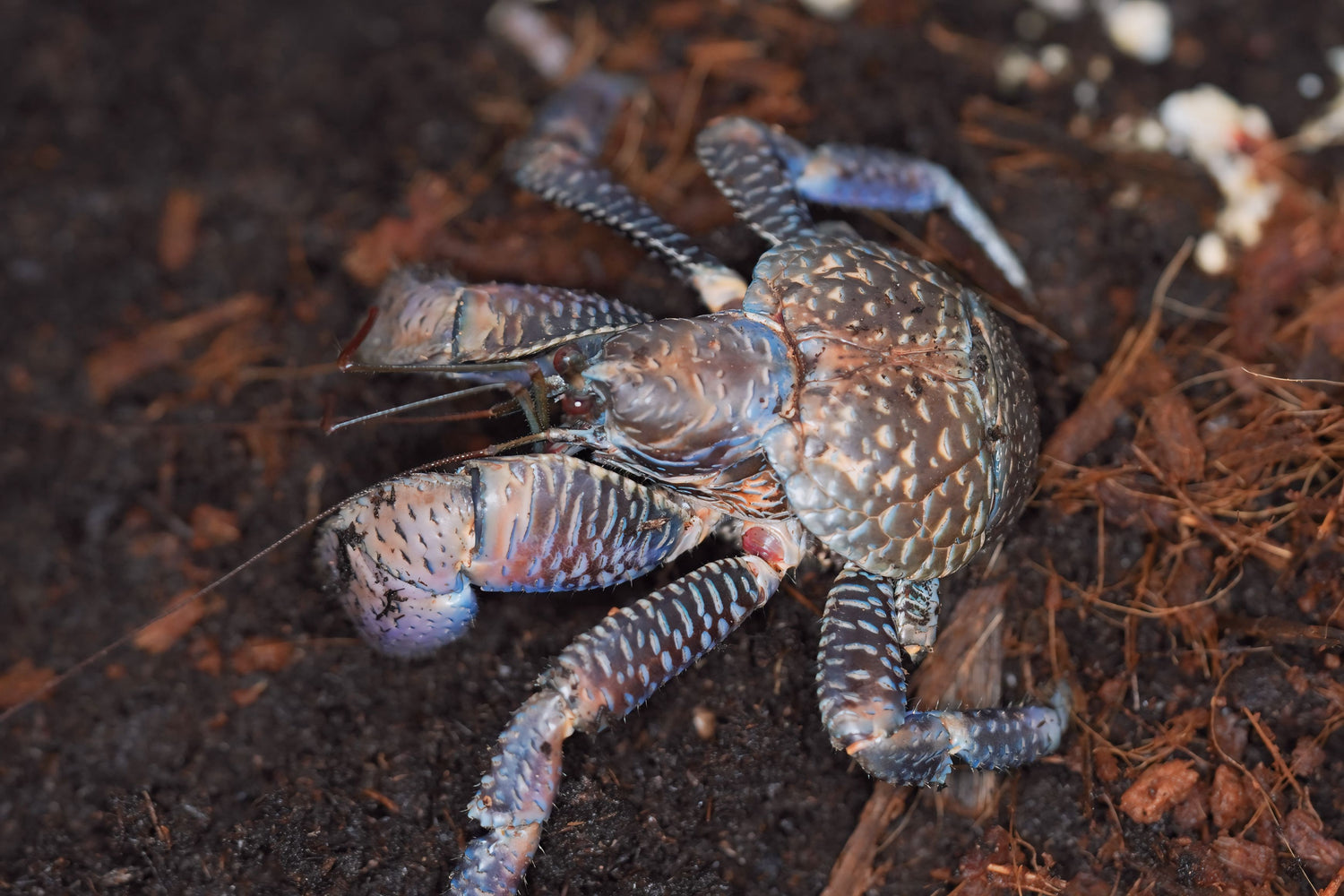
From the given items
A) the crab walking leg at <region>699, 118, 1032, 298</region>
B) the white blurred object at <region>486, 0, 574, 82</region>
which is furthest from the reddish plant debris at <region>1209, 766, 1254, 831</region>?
the white blurred object at <region>486, 0, 574, 82</region>

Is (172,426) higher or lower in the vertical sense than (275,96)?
lower

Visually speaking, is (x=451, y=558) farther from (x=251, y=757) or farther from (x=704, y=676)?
(x=251, y=757)

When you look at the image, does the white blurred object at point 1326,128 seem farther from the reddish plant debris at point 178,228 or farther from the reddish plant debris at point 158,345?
the reddish plant debris at point 178,228

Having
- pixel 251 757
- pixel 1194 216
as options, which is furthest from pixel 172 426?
pixel 1194 216

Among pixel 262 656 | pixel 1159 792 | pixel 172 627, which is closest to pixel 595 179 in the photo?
pixel 262 656

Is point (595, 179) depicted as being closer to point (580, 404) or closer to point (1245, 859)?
point (580, 404)

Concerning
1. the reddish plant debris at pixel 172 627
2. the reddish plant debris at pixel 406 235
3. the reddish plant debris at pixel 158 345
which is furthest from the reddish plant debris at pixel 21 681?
the reddish plant debris at pixel 406 235
